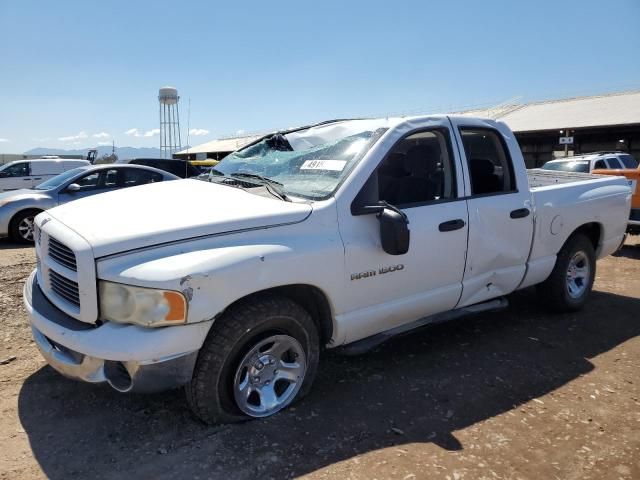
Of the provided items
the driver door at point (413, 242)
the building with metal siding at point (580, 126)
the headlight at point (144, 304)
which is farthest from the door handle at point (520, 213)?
the building with metal siding at point (580, 126)

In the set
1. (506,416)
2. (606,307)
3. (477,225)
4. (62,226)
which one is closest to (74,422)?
(62,226)

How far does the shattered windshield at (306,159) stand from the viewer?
138 inches

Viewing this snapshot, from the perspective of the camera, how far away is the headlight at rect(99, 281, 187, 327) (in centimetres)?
264

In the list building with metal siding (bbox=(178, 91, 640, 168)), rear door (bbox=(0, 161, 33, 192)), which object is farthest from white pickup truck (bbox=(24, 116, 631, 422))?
building with metal siding (bbox=(178, 91, 640, 168))

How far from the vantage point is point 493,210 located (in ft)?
13.6

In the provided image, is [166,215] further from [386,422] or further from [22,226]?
[22,226]

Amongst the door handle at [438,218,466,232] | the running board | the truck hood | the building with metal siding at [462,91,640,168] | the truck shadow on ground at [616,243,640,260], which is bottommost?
the truck shadow on ground at [616,243,640,260]

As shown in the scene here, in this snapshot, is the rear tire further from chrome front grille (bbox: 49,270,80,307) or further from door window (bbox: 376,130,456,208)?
chrome front grille (bbox: 49,270,80,307)

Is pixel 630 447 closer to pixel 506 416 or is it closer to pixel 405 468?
pixel 506 416

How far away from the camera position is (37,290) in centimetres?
338

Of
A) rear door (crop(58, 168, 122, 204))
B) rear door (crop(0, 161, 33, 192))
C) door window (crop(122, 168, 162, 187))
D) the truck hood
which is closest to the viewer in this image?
the truck hood

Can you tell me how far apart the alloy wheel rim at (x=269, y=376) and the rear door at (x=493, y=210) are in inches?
62.4

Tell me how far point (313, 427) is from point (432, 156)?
7.57 ft

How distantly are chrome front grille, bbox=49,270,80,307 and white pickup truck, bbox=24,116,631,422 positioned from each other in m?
0.01
